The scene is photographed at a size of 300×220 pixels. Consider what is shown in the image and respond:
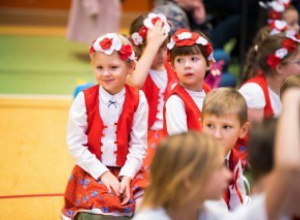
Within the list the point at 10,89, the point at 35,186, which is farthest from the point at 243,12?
the point at 35,186

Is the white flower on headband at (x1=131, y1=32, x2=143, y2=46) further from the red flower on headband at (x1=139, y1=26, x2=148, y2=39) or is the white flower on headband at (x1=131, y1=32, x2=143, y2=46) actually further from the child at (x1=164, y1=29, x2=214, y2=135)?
the child at (x1=164, y1=29, x2=214, y2=135)

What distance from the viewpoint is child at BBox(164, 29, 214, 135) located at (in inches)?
140

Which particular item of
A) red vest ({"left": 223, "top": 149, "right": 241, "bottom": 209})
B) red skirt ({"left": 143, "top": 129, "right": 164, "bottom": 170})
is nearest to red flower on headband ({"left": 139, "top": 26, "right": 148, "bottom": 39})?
red skirt ({"left": 143, "top": 129, "right": 164, "bottom": 170})

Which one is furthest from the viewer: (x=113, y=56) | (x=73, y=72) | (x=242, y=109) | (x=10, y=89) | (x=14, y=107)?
(x=73, y=72)

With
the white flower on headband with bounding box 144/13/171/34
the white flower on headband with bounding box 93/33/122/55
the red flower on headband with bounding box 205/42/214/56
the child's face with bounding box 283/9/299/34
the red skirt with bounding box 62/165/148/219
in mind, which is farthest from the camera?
the child's face with bounding box 283/9/299/34

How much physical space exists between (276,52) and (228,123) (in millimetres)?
1248

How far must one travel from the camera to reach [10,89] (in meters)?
6.24

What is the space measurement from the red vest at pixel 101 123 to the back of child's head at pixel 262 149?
1.37m

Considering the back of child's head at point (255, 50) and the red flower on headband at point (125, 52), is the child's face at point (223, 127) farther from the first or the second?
the back of child's head at point (255, 50)

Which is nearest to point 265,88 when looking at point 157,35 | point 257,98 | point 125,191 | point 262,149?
point 257,98

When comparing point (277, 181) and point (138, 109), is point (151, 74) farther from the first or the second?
point (277, 181)

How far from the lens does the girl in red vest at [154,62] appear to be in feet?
13.4

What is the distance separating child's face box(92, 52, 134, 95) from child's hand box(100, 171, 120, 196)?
1.40ft

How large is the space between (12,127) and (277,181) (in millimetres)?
3440
